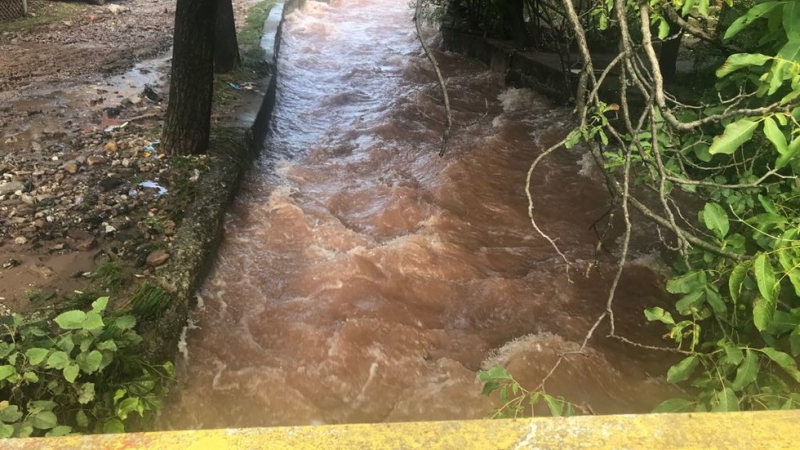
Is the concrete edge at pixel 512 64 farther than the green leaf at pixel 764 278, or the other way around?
the concrete edge at pixel 512 64

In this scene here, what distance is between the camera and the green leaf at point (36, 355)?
247 cm

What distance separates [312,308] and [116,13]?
31.8 feet

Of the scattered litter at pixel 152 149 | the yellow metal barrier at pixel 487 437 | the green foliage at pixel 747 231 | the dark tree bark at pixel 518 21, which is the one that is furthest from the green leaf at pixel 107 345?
the dark tree bark at pixel 518 21

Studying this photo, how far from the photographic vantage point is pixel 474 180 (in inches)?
252

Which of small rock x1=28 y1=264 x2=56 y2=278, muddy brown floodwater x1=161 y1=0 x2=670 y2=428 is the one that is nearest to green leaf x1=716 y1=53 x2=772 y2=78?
muddy brown floodwater x1=161 y1=0 x2=670 y2=428

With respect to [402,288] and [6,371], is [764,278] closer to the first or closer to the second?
[402,288]

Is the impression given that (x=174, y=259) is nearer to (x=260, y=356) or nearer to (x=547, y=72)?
(x=260, y=356)

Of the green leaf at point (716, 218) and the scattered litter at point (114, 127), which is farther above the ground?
the green leaf at point (716, 218)

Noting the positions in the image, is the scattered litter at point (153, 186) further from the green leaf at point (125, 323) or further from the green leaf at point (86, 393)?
the green leaf at point (86, 393)

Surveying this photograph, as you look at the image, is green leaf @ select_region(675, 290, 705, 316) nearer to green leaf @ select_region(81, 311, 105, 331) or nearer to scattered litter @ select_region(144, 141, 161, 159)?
green leaf @ select_region(81, 311, 105, 331)

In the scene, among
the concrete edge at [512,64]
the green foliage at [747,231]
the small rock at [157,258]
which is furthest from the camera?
the concrete edge at [512,64]

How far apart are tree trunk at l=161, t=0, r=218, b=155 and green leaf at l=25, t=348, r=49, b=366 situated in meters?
3.26

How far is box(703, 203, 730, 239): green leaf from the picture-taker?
240 cm

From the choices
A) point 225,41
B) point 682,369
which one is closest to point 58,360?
point 682,369
